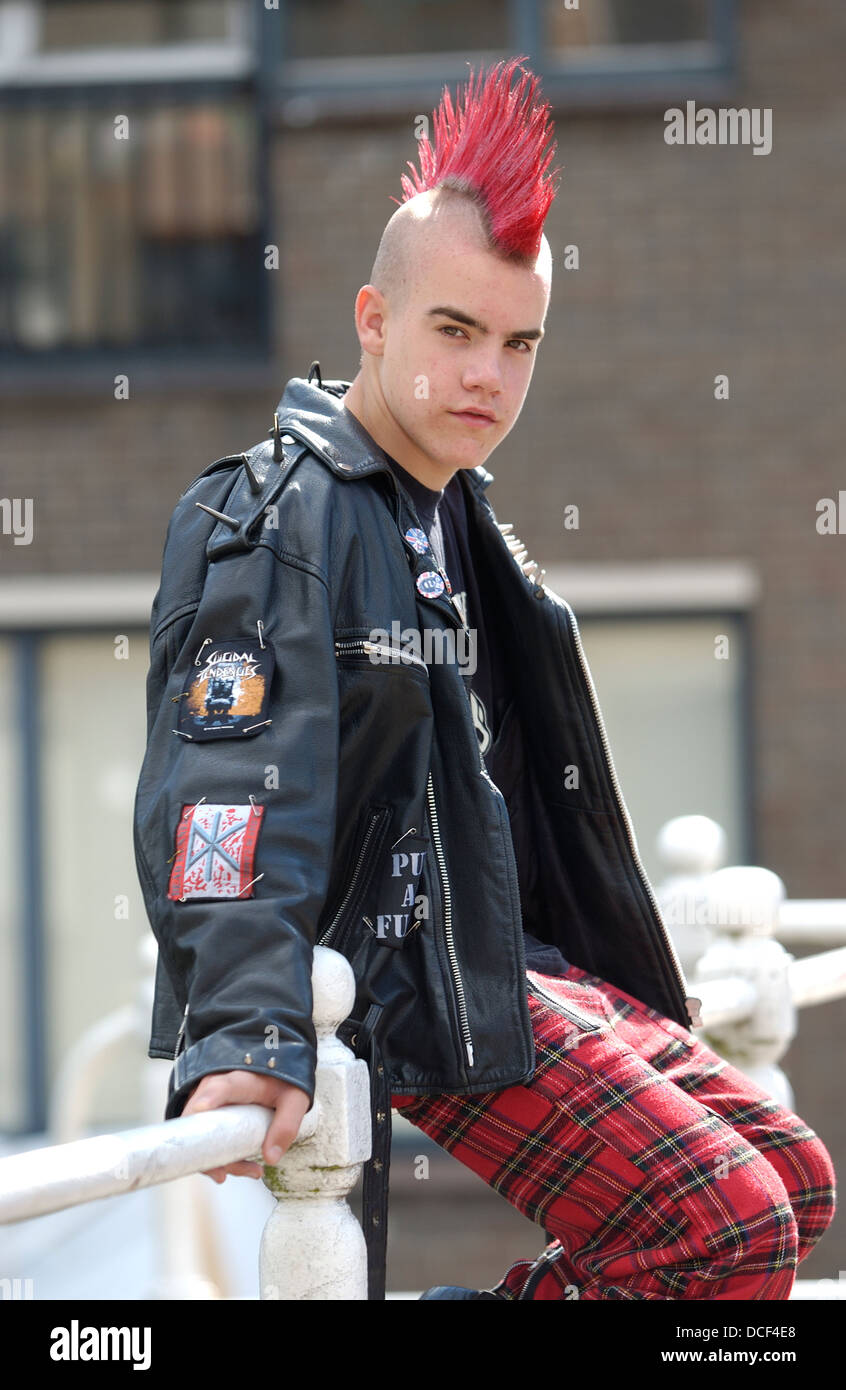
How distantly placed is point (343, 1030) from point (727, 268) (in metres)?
5.40

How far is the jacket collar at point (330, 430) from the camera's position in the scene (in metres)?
2.46

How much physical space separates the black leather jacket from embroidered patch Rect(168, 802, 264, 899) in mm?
10

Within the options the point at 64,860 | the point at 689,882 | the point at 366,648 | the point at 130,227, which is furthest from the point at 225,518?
the point at 130,227

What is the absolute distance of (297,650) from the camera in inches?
88.8

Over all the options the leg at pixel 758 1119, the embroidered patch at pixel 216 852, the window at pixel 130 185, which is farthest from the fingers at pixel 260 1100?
the window at pixel 130 185

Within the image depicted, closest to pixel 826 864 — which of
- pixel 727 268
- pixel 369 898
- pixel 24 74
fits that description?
pixel 727 268

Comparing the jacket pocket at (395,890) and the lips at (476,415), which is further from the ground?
the lips at (476,415)

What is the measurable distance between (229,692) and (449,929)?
0.45 m

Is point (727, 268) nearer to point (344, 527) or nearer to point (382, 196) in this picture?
point (382, 196)

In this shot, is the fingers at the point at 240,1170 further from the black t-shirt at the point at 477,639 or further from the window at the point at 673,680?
the window at the point at 673,680

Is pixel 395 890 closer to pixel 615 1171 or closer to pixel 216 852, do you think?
pixel 216 852

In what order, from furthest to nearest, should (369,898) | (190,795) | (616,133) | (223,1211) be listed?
1. (616,133)
2. (223,1211)
3. (369,898)
4. (190,795)

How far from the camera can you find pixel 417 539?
2.51m

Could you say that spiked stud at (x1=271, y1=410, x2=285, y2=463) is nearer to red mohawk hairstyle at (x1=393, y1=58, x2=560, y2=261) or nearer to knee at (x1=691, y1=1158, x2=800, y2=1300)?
red mohawk hairstyle at (x1=393, y1=58, x2=560, y2=261)
